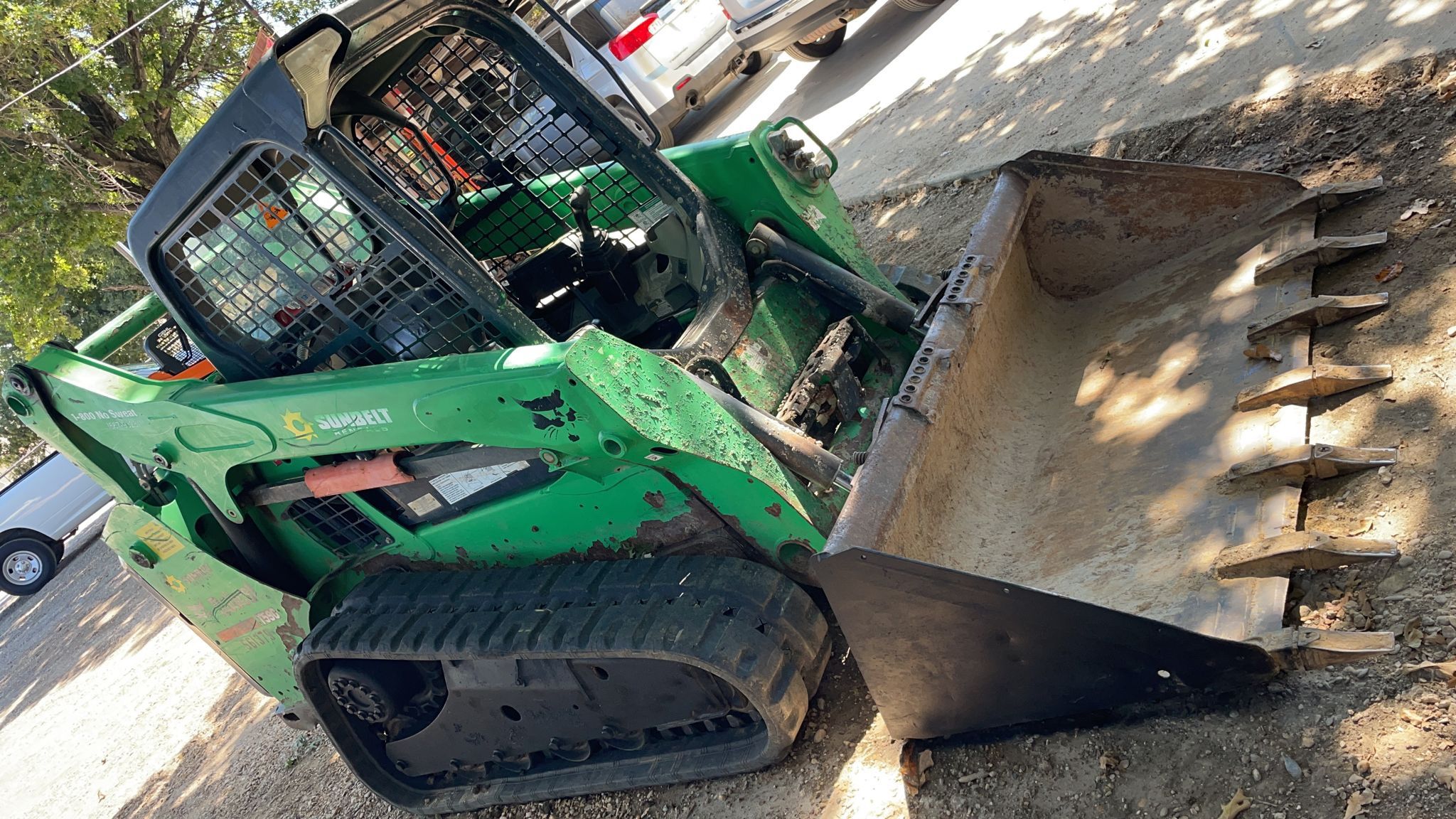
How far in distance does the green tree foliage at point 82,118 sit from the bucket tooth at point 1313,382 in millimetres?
8775

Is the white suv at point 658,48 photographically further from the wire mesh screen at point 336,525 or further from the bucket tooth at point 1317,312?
the bucket tooth at point 1317,312

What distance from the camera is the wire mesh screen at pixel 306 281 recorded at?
307 cm

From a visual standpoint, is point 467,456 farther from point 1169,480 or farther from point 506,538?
point 1169,480

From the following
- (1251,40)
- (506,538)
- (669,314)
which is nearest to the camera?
(506,538)

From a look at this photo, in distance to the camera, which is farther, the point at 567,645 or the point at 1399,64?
the point at 1399,64

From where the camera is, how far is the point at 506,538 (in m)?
3.54

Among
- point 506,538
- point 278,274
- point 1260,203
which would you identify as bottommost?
point 1260,203

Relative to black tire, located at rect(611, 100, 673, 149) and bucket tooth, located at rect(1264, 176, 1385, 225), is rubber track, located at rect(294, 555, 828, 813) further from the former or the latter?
bucket tooth, located at rect(1264, 176, 1385, 225)

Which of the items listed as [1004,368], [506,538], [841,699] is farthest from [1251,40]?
[506,538]

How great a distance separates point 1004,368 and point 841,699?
125 centimetres

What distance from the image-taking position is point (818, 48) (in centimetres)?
1043

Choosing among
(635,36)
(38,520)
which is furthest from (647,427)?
(38,520)

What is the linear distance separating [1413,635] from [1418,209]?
74.3 inches

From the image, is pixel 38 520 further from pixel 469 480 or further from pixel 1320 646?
pixel 1320 646
